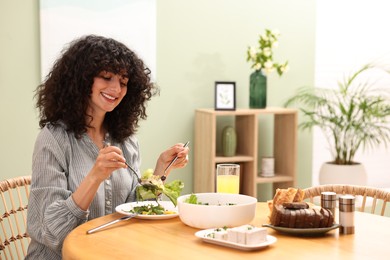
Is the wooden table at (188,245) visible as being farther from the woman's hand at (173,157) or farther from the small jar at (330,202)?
the woman's hand at (173,157)

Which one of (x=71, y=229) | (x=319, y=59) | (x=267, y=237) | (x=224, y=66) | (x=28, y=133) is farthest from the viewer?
(x=319, y=59)

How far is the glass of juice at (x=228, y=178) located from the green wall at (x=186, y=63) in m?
1.69

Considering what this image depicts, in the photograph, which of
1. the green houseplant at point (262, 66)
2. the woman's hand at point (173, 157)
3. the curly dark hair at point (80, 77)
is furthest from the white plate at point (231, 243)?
the green houseplant at point (262, 66)

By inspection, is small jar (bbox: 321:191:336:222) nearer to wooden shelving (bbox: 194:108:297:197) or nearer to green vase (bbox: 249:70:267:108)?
wooden shelving (bbox: 194:108:297:197)

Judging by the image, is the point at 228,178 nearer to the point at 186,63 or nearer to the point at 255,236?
the point at 255,236

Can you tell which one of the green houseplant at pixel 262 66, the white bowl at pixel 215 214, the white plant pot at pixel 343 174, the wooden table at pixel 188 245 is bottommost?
the white plant pot at pixel 343 174

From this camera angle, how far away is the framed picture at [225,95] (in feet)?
13.8

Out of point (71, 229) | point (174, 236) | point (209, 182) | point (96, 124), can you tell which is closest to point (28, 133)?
point (209, 182)

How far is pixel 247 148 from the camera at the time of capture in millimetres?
4301

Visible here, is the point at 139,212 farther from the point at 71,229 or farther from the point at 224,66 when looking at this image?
the point at 224,66

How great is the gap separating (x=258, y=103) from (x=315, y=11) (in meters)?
0.85

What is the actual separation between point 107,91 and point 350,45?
10.3 ft

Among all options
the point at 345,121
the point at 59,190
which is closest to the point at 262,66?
the point at 345,121

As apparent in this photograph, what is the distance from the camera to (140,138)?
4156 millimetres
